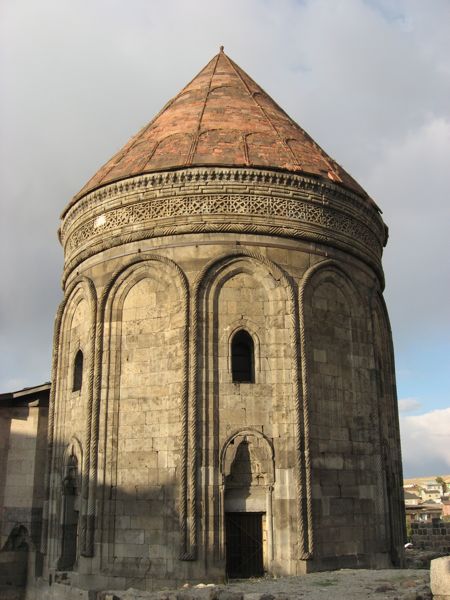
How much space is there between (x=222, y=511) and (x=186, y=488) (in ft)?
2.46

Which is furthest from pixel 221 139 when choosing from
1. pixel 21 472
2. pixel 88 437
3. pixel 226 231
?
pixel 21 472

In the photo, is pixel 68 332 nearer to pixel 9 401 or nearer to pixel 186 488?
pixel 9 401

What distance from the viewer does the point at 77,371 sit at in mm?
13938

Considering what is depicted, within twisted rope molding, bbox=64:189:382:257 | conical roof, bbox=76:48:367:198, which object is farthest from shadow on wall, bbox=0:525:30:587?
conical roof, bbox=76:48:367:198

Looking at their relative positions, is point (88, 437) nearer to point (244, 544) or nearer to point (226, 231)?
point (244, 544)

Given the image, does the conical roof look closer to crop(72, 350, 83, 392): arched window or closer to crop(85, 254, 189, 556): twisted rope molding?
crop(85, 254, 189, 556): twisted rope molding

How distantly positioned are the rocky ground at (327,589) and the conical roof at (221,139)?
7756mm

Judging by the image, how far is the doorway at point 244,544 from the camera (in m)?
11.2


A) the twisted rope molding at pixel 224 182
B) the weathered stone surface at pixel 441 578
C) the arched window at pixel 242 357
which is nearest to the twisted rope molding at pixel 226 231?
the twisted rope molding at pixel 224 182

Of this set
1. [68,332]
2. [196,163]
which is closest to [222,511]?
[68,332]

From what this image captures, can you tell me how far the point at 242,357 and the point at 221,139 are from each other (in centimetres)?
485

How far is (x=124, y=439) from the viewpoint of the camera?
1216cm

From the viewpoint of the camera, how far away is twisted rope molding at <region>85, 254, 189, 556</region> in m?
11.5

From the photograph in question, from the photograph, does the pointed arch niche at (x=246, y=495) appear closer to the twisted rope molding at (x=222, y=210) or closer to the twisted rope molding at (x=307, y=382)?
the twisted rope molding at (x=307, y=382)
